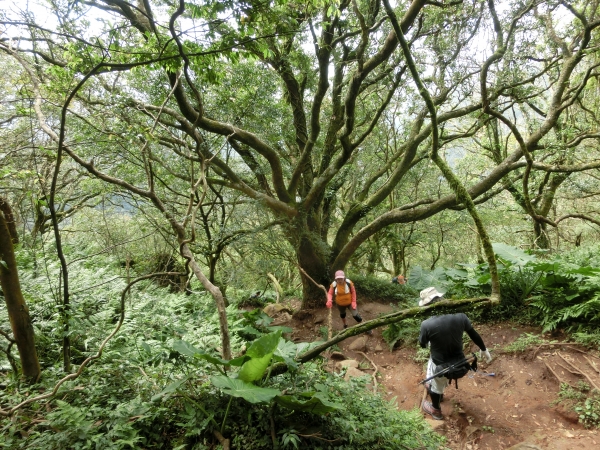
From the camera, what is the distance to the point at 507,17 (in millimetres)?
6340

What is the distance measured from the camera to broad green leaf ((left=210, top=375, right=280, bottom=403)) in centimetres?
218

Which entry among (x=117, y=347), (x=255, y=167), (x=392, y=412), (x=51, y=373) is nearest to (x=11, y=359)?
(x=51, y=373)

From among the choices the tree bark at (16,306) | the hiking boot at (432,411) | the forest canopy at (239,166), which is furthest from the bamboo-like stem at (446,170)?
the tree bark at (16,306)

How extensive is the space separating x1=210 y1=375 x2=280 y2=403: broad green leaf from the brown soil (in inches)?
76.3

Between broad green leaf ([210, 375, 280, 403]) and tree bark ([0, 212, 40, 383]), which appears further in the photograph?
tree bark ([0, 212, 40, 383])

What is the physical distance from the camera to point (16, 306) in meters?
2.71

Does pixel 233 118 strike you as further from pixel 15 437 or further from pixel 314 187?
pixel 15 437

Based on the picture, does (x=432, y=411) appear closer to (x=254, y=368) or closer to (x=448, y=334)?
(x=448, y=334)

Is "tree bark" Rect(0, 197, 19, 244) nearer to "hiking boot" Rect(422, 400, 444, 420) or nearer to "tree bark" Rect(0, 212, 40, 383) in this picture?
"tree bark" Rect(0, 212, 40, 383)

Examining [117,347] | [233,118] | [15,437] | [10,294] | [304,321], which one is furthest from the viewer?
[304,321]

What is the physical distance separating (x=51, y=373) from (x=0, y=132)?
25.4 ft

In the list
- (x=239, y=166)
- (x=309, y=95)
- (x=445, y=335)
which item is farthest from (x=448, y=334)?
(x=239, y=166)

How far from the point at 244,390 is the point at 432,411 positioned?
378cm

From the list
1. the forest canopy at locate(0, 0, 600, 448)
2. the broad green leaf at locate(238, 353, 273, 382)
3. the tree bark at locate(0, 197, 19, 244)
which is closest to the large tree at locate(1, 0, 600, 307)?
the forest canopy at locate(0, 0, 600, 448)
